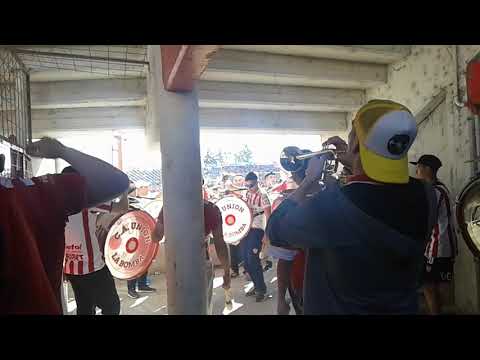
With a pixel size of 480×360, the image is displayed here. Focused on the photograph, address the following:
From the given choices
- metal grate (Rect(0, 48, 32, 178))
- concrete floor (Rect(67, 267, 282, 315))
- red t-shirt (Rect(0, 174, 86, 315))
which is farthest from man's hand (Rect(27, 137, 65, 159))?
concrete floor (Rect(67, 267, 282, 315))

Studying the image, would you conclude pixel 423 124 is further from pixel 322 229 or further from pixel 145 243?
pixel 322 229

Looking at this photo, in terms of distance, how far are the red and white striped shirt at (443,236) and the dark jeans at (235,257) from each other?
329cm

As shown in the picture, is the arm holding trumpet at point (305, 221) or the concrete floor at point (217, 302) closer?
the arm holding trumpet at point (305, 221)

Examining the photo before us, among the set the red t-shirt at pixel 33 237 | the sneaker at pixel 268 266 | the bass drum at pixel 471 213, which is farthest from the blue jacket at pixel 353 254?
the sneaker at pixel 268 266

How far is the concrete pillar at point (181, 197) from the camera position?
6.55 ft

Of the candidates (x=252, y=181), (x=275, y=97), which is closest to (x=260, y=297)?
(x=252, y=181)

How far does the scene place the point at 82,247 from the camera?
286 cm

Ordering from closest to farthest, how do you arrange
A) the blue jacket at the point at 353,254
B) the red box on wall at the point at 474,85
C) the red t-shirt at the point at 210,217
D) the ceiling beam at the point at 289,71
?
the blue jacket at the point at 353,254 < the red box on wall at the point at 474,85 < the red t-shirt at the point at 210,217 < the ceiling beam at the point at 289,71

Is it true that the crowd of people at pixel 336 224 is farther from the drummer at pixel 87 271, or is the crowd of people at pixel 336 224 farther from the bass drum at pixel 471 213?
the bass drum at pixel 471 213

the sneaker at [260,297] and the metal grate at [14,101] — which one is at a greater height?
the metal grate at [14,101]

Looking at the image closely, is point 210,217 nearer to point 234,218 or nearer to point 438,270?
point 234,218
